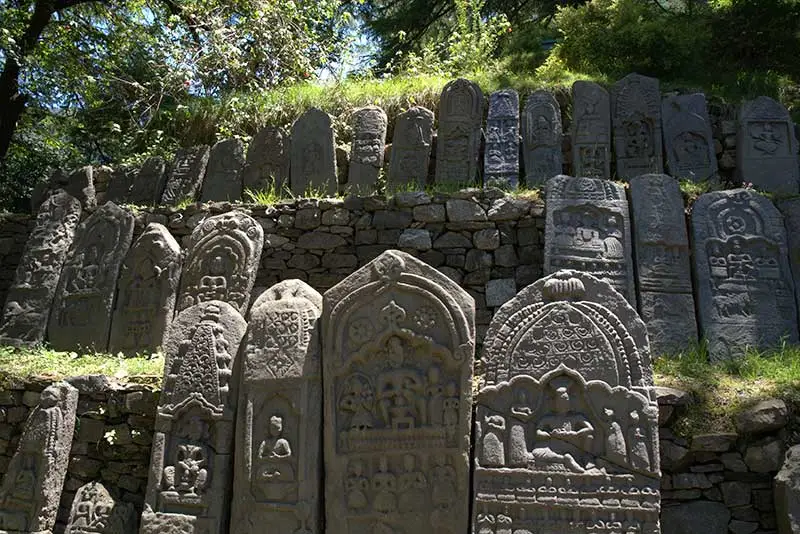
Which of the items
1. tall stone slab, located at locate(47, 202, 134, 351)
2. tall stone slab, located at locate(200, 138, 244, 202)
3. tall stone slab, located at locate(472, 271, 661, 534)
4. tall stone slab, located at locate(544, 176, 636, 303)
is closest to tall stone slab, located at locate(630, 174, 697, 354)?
tall stone slab, located at locate(544, 176, 636, 303)

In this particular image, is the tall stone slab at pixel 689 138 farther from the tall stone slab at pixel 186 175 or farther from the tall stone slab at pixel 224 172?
the tall stone slab at pixel 186 175

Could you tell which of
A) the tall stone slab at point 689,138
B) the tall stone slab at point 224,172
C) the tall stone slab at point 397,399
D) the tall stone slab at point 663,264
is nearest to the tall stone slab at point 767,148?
the tall stone slab at point 689,138

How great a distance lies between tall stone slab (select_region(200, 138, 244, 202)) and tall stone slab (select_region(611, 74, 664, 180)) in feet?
12.8

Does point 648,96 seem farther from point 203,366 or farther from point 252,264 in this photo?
point 203,366

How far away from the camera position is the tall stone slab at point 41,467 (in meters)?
4.40

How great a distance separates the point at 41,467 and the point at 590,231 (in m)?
4.20

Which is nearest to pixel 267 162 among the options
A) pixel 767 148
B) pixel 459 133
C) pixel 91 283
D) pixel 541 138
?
pixel 459 133

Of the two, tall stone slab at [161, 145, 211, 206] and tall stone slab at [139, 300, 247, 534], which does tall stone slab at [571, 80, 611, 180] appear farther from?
tall stone slab at [139, 300, 247, 534]

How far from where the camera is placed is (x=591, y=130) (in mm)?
7129

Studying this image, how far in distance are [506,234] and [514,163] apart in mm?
1218

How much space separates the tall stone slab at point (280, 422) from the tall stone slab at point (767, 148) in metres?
4.66

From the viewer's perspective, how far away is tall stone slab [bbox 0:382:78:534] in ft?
14.4

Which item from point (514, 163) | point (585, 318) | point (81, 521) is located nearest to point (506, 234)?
point (514, 163)

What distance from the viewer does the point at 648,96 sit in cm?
725
